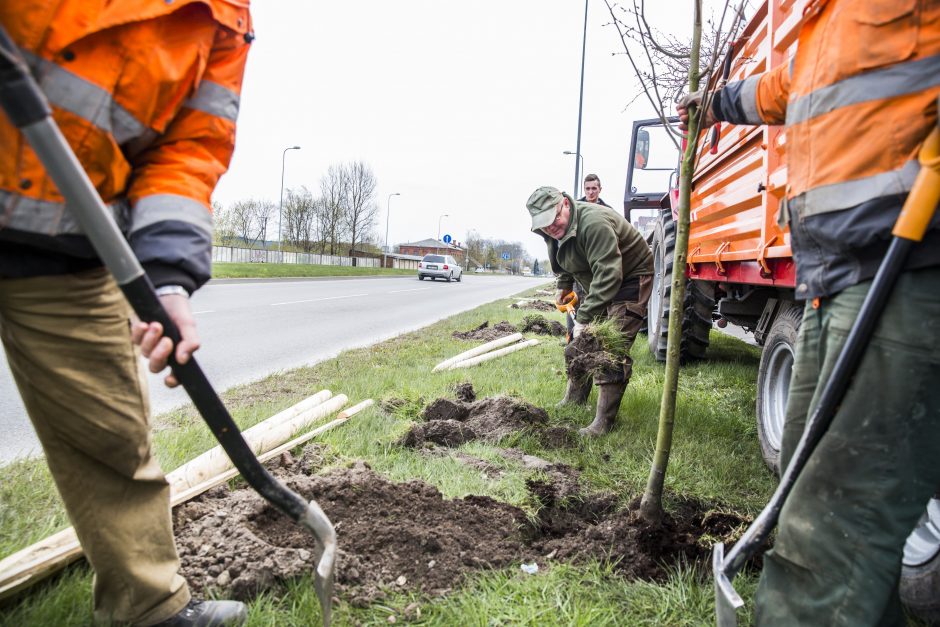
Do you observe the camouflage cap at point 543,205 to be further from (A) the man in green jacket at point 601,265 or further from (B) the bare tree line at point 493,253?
(B) the bare tree line at point 493,253

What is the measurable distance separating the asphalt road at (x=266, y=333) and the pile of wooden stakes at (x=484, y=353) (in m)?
1.72

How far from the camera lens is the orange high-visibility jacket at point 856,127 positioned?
4.24ft

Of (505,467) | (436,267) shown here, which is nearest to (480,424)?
(505,467)

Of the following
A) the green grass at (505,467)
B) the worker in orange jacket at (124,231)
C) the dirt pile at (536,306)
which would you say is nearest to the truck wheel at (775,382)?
the green grass at (505,467)

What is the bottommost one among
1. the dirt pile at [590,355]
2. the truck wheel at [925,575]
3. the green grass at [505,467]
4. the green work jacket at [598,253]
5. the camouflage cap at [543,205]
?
the green grass at [505,467]

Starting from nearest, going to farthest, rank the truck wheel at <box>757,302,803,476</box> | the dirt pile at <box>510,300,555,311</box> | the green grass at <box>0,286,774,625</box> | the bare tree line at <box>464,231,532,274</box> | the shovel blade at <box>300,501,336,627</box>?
the shovel blade at <box>300,501,336,627</box>
the green grass at <box>0,286,774,625</box>
the truck wheel at <box>757,302,803,476</box>
the dirt pile at <box>510,300,555,311</box>
the bare tree line at <box>464,231,532,274</box>

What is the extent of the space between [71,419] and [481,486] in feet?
6.47

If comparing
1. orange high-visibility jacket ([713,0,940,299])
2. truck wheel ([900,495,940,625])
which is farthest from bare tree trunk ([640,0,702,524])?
truck wheel ([900,495,940,625])

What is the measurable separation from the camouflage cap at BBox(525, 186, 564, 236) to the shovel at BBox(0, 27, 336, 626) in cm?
310

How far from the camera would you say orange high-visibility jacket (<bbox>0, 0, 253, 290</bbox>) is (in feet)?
4.19

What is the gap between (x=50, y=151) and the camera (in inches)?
42.8

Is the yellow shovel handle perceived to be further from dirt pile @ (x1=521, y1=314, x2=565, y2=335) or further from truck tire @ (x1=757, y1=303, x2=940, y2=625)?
dirt pile @ (x1=521, y1=314, x2=565, y2=335)

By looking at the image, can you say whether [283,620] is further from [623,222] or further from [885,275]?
[623,222]

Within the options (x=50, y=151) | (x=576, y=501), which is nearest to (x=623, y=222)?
(x=576, y=501)
